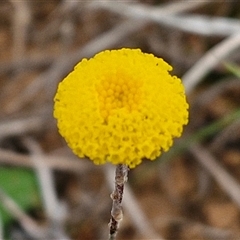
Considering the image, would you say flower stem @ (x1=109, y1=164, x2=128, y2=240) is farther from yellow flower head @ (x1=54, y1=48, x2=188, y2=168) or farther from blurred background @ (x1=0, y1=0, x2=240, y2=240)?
blurred background @ (x1=0, y1=0, x2=240, y2=240)

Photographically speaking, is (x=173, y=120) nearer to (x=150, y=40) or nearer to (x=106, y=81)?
(x=106, y=81)

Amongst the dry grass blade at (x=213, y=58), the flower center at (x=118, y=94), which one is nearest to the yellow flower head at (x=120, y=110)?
the flower center at (x=118, y=94)

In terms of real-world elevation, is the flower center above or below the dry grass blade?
below

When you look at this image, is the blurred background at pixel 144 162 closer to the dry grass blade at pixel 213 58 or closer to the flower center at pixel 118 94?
the dry grass blade at pixel 213 58

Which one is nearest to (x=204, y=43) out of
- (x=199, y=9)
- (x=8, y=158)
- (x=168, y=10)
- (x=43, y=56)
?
(x=199, y=9)

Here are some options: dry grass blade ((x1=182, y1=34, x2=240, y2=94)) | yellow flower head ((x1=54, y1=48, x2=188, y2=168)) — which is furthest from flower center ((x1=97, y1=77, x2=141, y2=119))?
dry grass blade ((x1=182, y1=34, x2=240, y2=94))

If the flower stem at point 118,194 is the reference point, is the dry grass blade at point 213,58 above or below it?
above

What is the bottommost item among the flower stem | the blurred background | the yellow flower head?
the flower stem
